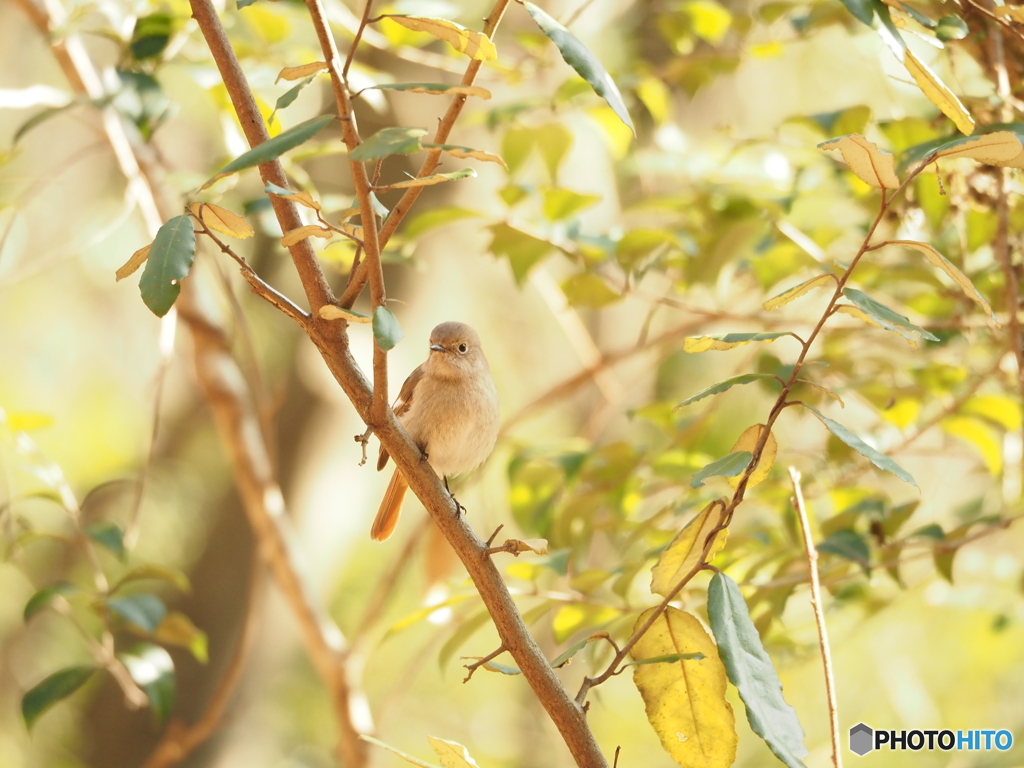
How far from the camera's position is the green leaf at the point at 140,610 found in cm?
211

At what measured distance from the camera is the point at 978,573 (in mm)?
3201

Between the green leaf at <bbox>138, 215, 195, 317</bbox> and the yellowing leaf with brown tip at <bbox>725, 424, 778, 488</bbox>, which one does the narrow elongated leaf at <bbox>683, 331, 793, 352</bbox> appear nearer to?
the yellowing leaf with brown tip at <bbox>725, 424, 778, 488</bbox>

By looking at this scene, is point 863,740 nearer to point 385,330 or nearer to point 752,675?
point 752,675

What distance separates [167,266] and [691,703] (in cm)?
85

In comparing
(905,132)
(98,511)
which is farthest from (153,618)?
(98,511)

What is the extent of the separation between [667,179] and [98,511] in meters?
3.71

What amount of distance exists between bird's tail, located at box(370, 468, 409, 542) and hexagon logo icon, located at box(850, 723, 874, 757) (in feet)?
4.08

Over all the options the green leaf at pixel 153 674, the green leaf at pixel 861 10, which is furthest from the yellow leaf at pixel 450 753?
the green leaf at pixel 153 674

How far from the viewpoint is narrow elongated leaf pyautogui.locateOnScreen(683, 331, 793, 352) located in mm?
1131

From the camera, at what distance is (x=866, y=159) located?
1.09 m

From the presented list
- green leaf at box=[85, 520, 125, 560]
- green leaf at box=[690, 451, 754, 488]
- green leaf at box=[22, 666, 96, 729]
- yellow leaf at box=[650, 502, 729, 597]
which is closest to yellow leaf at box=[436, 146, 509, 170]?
green leaf at box=[690, 451, 754, 488]

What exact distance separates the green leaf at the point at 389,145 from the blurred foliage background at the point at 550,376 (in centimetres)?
43

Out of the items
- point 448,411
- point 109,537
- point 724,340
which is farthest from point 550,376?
point 724,340

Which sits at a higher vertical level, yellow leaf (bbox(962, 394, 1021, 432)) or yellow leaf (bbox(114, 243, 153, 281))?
yellow leaf (bbox(962, 394, 1021, 432))
